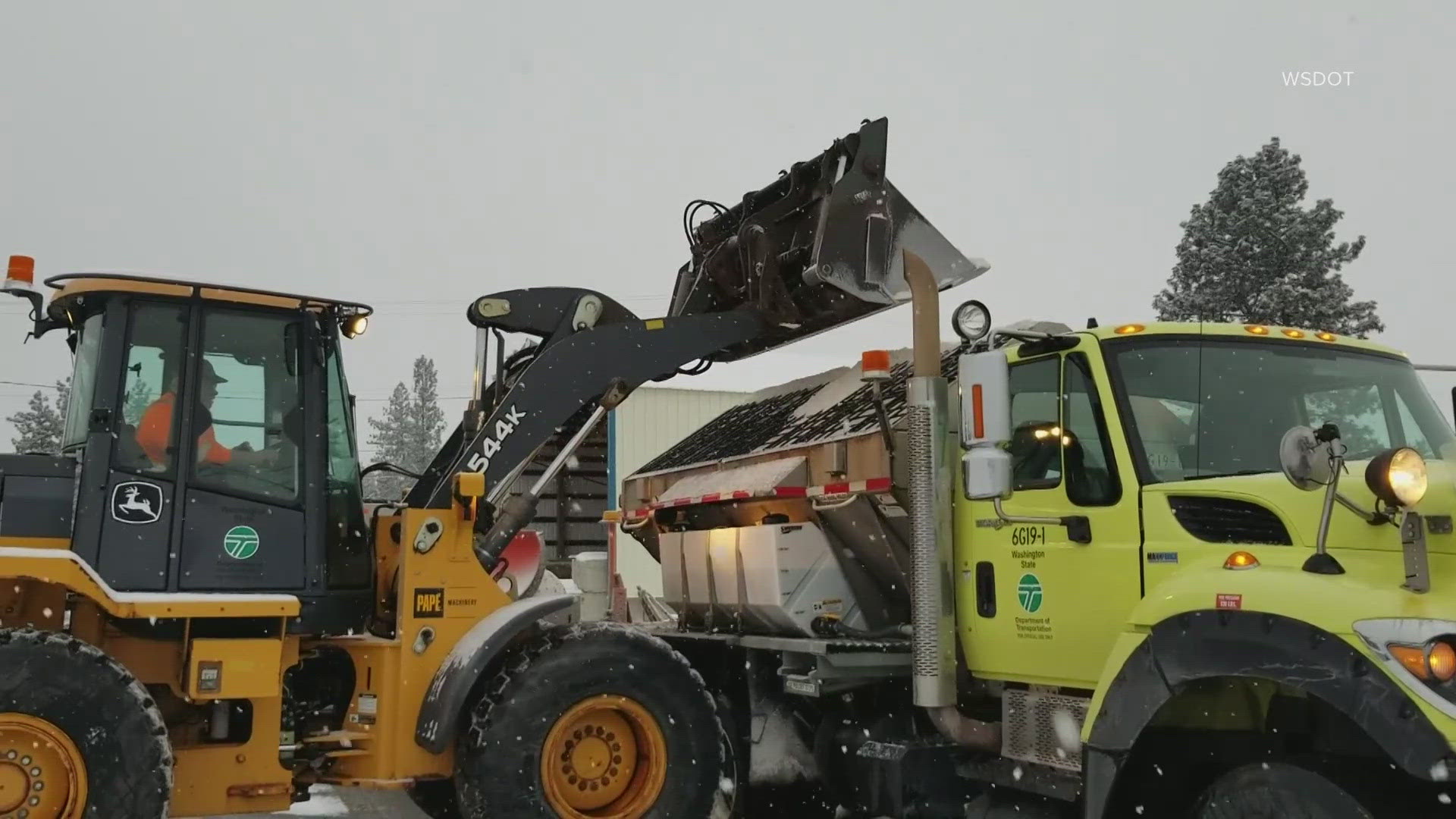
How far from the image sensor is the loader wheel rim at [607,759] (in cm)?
630

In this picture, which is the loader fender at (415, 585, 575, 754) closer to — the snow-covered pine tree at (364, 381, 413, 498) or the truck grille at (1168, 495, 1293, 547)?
the truck grille at (1168, 495, 1293, 547)

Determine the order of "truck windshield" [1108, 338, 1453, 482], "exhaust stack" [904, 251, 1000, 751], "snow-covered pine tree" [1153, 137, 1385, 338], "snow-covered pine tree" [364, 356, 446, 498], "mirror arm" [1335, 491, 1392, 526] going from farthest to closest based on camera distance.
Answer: "snow-covered pine tree" [364, 356, 446, 498] → "snow-covered pine tree" [1153, 137, 1385, 338] → "exhaust stack" [904, 251, 1000, 751] → "truck windshield" [1108, 338, 1453, 482] → "mirror arm" [1335, 491, 1392, 526]

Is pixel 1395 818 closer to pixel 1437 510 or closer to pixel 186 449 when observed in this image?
pixel 1437 510

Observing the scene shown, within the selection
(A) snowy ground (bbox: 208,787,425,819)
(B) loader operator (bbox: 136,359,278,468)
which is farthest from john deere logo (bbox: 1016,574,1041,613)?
(A) snowy ground (bbox: 208,787,425,819)

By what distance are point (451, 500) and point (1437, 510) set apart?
4.46m

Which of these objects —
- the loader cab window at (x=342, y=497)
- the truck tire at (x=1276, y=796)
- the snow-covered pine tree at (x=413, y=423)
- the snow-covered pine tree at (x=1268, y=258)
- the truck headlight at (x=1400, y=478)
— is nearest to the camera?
the truck tire at (x=1276, y=796)

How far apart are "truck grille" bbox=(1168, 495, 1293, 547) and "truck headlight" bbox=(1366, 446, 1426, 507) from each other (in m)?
0.54

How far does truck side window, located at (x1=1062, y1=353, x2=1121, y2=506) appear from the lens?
5.29 m

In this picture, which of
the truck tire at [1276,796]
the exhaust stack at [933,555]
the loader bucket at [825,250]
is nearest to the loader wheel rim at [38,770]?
the exhaust stack at [933,555]

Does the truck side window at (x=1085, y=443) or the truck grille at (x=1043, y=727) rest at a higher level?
the truck side window at (x=1085, y=443)

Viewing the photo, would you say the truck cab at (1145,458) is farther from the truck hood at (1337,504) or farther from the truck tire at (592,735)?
the truck tire at (592,735)

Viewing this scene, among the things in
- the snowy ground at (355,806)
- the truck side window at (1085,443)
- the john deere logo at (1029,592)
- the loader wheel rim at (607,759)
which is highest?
the truck side window at (1085,443)

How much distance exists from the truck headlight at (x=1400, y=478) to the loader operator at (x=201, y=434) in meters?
4.86

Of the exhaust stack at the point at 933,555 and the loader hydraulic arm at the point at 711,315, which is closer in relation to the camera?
the exhaust stack at the point at 933,555
